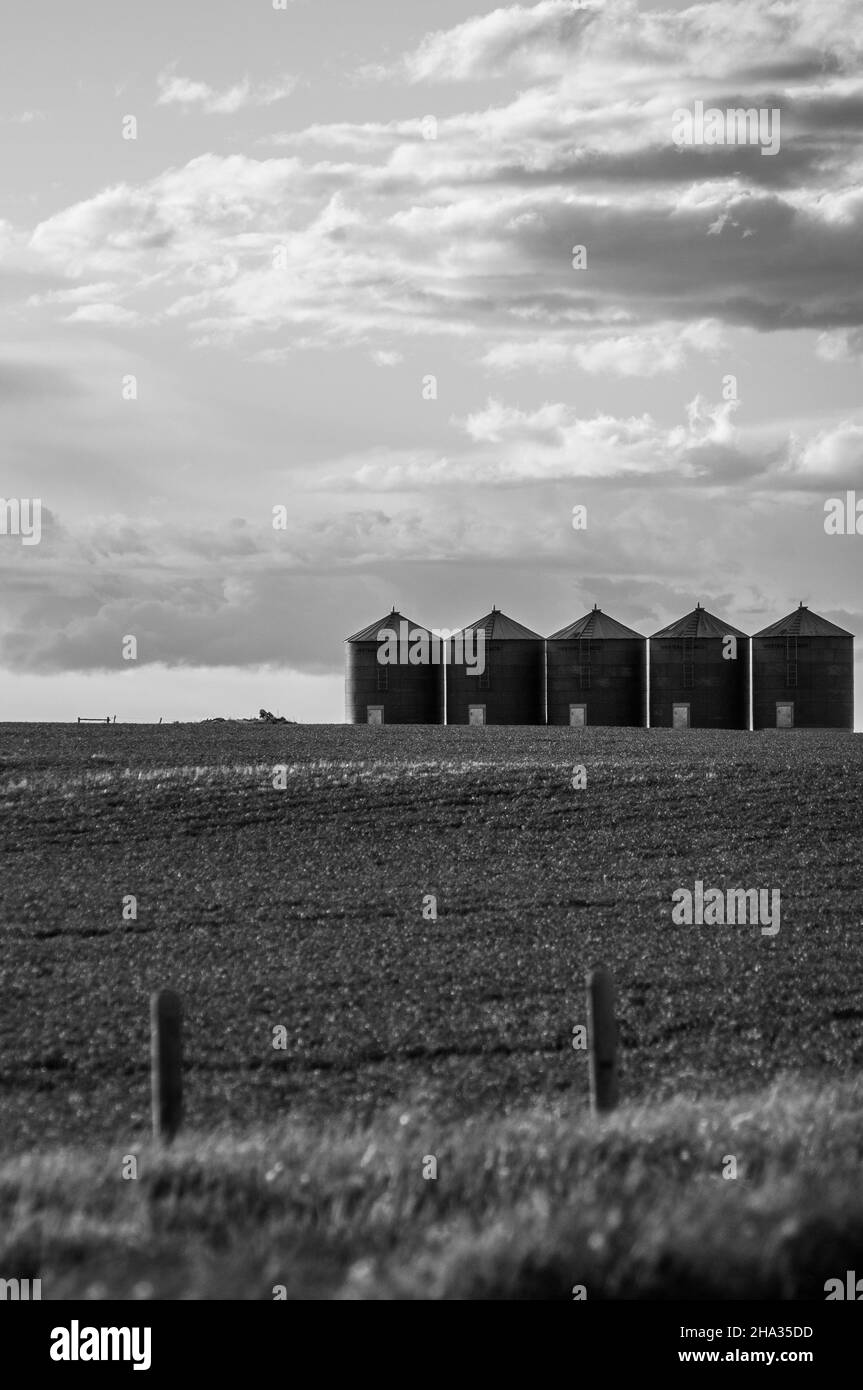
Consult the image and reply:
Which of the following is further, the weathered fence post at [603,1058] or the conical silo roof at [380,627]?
the conical silo roof at [380,627]

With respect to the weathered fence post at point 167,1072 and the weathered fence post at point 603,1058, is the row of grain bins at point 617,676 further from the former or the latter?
the weathered fence post at point 167,1072

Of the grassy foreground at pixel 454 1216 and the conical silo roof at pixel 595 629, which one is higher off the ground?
the conical silo roof at pixel 595 629

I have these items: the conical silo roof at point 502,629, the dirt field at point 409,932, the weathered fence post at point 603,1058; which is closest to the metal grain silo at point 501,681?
the conical silo roof at point 502,629

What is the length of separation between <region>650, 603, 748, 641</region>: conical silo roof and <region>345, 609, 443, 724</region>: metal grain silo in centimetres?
1332

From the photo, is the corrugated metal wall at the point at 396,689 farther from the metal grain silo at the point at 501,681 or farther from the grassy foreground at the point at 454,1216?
the grassy foreground at the point at 454,1216

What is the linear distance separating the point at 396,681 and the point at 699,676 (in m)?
17.8

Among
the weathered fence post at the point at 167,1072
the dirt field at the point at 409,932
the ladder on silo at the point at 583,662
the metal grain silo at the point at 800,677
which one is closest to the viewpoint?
the weathered fence post at the point at 167,1072

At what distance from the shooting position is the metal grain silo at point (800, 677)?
83.9m

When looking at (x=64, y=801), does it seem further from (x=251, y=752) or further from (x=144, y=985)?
(x=144, y=985)

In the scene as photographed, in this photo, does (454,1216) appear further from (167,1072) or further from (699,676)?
(699,676)

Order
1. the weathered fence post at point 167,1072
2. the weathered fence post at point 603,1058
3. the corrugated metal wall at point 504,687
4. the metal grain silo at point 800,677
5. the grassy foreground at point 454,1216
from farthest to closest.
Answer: the corrugated metal wall at point 504,687 < the metal grain silo at point 800,677 < the weathered fence post at point 603,1058 < the weathered fence post at point 167,1072 < the grassy foreground at point 454,1216

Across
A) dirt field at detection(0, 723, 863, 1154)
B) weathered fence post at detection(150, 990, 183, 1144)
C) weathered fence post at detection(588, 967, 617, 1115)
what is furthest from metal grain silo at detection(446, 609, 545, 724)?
weathered fence post at detection(150, 990, 183, 1144)

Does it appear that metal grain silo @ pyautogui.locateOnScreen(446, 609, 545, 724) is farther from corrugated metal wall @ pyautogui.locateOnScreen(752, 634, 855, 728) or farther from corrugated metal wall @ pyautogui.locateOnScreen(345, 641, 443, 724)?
corrugated metal wall @ pyautogui.locateOnScreen(752, 634, 855, 728)

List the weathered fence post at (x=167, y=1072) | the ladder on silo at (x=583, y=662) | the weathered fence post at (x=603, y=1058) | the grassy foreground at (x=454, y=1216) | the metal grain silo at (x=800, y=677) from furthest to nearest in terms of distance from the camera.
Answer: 1. the ladder on silo at (x=583, y=662)
2. the metal grain silo at (x=800, y=677)
3. the weathered fence post at (x=603, y=1058)
4. the weathered fence post at (x=167, y=1072)
5. the grassy foreground at (x=454, y=1216)
